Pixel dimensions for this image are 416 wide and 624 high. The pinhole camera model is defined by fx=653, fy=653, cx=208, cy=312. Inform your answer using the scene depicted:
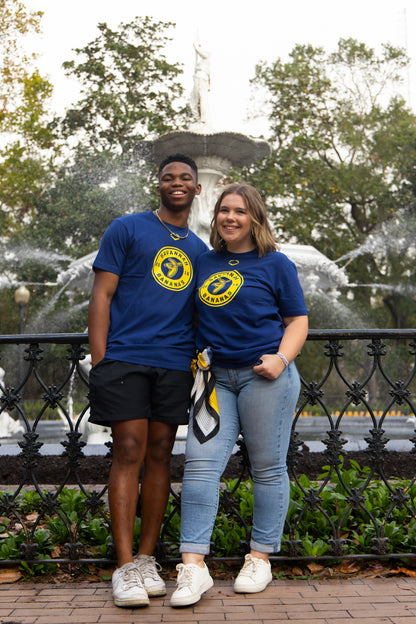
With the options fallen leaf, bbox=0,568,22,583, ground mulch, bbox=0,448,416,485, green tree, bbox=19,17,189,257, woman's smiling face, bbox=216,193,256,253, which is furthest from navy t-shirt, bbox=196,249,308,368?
green tree, bbox=19,17,189,257

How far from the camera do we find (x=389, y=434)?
1077 centimetres

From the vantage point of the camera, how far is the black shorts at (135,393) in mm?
3033

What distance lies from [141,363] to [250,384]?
1.72 ft

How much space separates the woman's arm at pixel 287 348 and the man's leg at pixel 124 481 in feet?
2.09

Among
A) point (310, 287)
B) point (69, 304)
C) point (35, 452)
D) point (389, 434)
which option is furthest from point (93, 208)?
point (35, 452)

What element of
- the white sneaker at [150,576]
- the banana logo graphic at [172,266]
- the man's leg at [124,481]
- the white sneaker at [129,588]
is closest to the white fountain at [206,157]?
the banana logo graphic at [172,266]

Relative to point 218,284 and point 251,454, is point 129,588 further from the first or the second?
point 218,284

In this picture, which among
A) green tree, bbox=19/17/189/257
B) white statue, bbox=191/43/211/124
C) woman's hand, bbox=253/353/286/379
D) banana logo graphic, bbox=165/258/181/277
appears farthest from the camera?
green tree, bbox=19/17/189/257

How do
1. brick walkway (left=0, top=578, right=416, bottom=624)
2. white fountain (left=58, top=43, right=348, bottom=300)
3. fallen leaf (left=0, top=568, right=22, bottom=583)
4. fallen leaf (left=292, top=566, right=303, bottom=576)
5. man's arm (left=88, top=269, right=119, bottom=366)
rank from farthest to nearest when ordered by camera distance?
1. white fountain (left=58, top=43, right=348, bottom=300)
2. fallen leaf (left=292, top=566, right=303, bottom=576)
3. fallen leaf (left=0, top=568, right=22, bottom=583)
4. man's arm (left=88, top=269, right=119, bottom=366)
5. brick walkway (left=0, top=578, right=416, bottom=624)

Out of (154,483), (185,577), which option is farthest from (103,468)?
(185,577)

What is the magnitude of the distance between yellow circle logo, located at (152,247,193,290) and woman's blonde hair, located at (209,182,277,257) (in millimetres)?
178

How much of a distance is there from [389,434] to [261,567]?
816 centimetres

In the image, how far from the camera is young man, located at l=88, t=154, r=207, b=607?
3.04 meters

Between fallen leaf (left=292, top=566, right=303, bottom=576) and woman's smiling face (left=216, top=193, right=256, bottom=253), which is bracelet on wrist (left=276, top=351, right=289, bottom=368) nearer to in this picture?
woman's smiling face (left=216, top=193, right=256, bottom=253)
